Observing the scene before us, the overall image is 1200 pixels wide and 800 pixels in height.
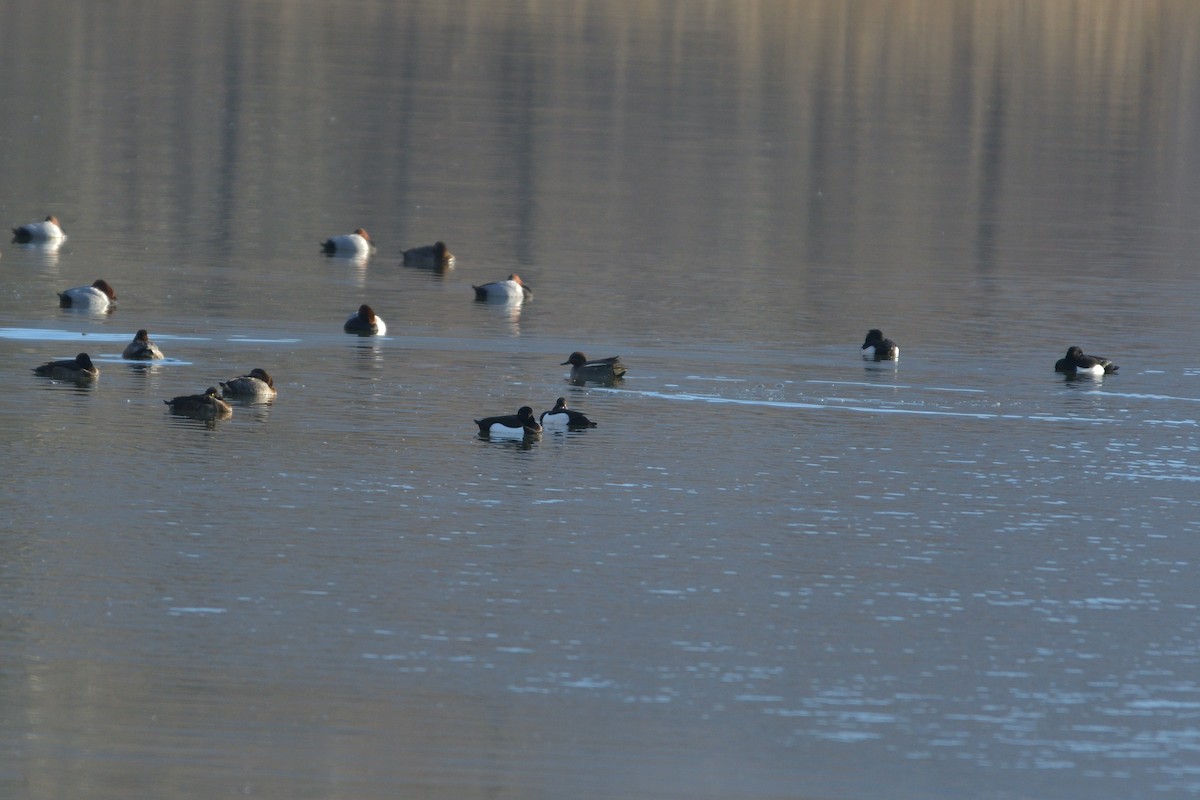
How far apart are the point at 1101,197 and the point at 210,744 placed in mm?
41149

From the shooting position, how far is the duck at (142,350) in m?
26.4

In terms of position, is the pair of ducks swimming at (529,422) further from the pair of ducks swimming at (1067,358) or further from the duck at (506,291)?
the duck at (506,291)

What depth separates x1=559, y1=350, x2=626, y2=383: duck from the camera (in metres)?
26.1

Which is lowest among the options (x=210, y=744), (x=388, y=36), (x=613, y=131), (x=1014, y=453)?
(x=210, y=744)

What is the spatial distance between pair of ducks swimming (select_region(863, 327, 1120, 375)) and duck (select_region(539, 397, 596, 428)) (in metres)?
6.22

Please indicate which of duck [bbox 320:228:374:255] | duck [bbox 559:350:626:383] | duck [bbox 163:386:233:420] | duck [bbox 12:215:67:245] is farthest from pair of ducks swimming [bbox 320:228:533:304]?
duck [bbox 163:386:233:420]

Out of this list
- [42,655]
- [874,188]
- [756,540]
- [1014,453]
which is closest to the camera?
[42,655]

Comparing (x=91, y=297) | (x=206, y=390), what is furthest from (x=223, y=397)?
(x=91, y=297)

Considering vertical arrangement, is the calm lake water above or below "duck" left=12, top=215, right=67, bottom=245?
below

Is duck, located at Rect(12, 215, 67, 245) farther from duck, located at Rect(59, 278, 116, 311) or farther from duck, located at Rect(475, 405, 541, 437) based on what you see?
duck, located at Rect(475, 405, 541, 437)

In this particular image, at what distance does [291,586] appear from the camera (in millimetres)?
16938

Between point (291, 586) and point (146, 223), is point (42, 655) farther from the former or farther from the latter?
point (146, 223)

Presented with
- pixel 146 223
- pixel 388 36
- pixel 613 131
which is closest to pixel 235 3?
pixel 388 36

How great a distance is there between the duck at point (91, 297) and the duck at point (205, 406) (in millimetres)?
7304
